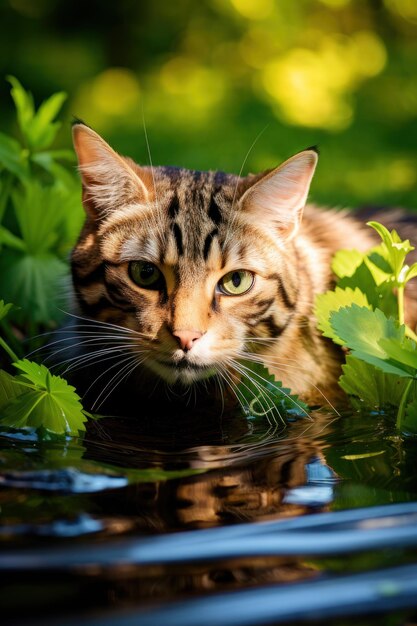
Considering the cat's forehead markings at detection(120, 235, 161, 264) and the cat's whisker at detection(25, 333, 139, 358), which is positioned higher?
the cat's forehead markings at detection(120, 235, 161, 264)

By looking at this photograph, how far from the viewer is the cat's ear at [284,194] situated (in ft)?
5.95

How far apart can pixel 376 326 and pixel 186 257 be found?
0.47 m

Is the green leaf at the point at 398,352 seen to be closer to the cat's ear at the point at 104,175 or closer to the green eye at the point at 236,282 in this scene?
the green eye at the point at 236,282

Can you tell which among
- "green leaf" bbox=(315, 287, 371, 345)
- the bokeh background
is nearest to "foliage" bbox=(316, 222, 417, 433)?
"green leaf" bbox=(315, 287, 371, 345)

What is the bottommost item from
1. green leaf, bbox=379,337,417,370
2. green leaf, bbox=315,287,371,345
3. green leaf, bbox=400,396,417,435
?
green leaf, bbox=400,396,417,435

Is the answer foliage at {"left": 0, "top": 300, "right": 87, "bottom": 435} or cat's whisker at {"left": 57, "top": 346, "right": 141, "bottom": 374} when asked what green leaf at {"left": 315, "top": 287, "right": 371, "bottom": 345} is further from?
foliage at {"left": 0, "top": 300, "right": 87, "bottom": 435}

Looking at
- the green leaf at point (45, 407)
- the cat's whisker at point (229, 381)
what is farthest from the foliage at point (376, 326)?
the green leaf at point (45, 407)

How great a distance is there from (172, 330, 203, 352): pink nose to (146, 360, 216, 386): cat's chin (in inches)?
2.1

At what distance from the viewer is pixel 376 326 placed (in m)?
1.47

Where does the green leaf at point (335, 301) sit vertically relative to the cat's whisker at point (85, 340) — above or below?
above

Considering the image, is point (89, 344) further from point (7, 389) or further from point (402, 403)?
point (402, 403)

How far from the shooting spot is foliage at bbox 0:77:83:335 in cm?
217

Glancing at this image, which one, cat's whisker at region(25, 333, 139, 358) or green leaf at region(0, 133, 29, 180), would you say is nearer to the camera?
cat's whisker at region(25, 333, 139, 358)

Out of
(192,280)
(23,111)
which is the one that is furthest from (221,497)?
(23,111)
